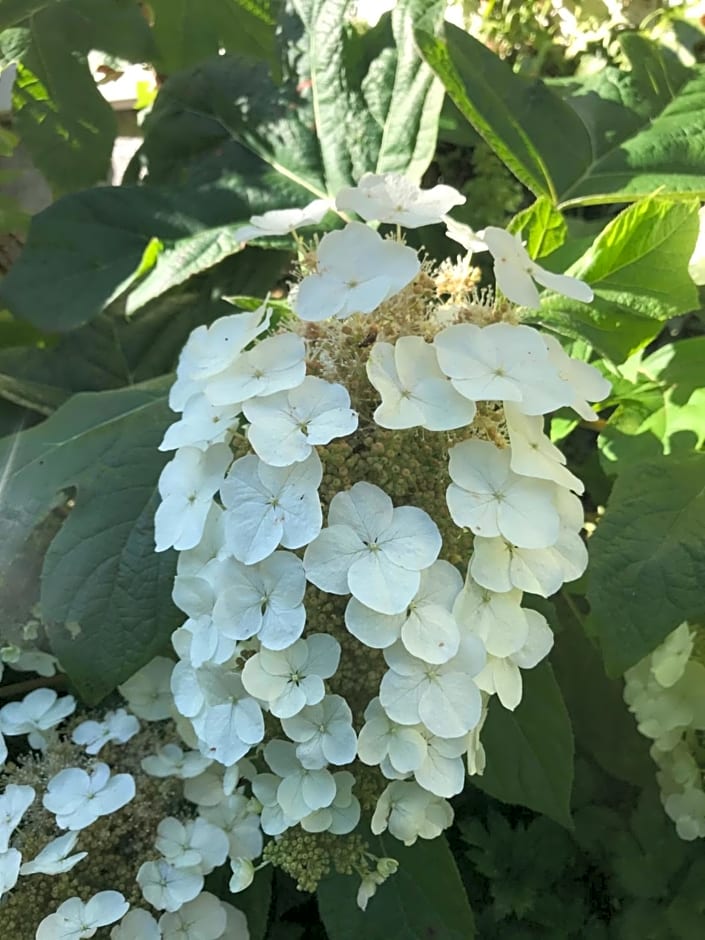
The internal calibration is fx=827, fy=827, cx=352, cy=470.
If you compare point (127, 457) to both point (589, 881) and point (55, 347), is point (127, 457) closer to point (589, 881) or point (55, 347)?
point (55, 347)

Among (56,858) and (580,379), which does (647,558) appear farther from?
(56,858)

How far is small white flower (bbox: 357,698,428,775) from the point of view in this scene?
0.43 metres

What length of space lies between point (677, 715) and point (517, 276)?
1.29 feet

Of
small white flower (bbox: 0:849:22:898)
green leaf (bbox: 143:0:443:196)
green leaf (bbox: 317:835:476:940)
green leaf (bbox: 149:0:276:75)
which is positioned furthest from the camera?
green leaf (bbox: 149:0:276:75)

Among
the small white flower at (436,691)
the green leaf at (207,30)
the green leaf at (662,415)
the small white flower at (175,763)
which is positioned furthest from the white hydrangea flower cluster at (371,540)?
the green leaf at (207,30)

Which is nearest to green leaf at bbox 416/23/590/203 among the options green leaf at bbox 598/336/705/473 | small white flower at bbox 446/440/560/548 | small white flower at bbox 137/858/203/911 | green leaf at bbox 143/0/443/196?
green leaf at bbox 143/0/443/196

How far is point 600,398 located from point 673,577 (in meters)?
0.15

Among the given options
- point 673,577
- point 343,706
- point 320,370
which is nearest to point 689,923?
point 673,577

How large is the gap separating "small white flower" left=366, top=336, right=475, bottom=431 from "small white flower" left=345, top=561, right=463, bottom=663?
86mm

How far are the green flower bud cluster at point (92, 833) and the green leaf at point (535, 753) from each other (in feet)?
0.78

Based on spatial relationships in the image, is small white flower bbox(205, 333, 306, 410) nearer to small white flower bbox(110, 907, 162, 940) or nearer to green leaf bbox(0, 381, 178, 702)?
green leaf bbox(0, 381, 178, 702)

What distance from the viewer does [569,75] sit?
3.07 feet

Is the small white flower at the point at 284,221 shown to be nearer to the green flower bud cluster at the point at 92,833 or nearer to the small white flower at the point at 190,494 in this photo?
the small white flower at the point at 190,494

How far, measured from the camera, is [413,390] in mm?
436
